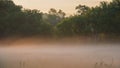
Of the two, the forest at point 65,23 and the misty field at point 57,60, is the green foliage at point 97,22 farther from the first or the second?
the misty field at point 57,60

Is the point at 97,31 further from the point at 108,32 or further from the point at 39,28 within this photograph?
the point at 39,28

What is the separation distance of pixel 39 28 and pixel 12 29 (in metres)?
3.65

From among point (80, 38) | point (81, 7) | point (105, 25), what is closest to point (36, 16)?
point (80, 38)

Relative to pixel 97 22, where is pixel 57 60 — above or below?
below

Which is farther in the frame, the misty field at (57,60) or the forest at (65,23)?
the forest at (65,23)

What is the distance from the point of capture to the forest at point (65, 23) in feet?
153

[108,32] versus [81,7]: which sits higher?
[81,7]

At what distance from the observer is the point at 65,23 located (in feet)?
178

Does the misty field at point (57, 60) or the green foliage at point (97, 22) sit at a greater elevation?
the green foliage at point (97, 22)

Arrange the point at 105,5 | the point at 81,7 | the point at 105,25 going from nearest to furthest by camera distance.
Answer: the point at 105,25, the point at 105,5, the point at 81,7

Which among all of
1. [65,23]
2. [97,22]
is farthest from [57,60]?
[65,23]

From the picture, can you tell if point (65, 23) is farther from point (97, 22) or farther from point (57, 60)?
point (57, 60)

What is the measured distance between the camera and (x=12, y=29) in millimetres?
47844

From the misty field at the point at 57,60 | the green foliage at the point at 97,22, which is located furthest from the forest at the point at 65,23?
the misty field at the point at 57,60
